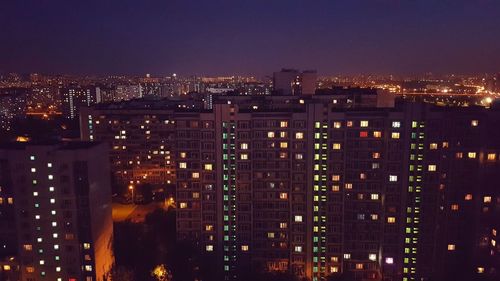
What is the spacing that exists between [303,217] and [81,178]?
18.0 meters

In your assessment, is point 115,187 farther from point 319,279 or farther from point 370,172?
point 370,172

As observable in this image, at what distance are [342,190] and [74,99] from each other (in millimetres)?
91808

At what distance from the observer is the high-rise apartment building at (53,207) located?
31.8 meters

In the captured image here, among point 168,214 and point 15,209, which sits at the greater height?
point 15,209

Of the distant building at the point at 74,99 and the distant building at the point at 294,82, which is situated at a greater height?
the distant building at the point at 294,82

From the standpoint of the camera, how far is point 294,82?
49188 mm

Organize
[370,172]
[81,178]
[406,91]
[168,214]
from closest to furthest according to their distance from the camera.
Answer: [81,178] < [370,172] < [168,214] < [406,91]

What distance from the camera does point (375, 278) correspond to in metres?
35.5

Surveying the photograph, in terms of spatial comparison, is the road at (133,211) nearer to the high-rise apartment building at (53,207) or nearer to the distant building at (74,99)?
the high-rise apartment building at (53,207)

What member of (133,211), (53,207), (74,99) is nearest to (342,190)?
(53,207)

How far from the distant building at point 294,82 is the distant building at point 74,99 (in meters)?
73.3

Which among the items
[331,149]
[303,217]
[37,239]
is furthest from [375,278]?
[37,239]

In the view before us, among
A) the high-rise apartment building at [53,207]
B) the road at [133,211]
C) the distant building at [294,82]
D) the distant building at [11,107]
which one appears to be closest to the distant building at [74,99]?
the distant building at [11,107]

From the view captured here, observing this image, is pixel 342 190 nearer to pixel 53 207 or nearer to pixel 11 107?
pixel 53 207
